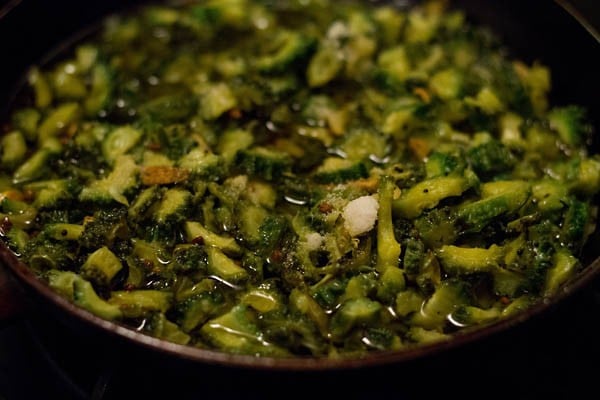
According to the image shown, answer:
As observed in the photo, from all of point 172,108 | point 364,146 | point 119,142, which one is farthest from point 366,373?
point 172,108

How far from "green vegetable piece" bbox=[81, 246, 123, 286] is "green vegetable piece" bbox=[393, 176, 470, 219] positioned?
3.62ft

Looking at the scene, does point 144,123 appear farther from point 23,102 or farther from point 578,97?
point 578,97

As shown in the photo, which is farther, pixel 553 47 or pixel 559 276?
pixel 553 47

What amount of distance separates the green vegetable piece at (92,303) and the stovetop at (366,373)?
146 mm

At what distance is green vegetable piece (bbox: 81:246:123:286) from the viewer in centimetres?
229

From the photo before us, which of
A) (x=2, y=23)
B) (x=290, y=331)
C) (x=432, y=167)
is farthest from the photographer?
(x=2, y=23)

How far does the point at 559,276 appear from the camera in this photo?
2.35 metres

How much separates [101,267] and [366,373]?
41.9 inches

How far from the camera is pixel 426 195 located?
8.27 feet

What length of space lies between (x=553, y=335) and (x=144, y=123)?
2.00 metres

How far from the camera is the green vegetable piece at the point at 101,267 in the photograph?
229 cm

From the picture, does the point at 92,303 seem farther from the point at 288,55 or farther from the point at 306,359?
the point at 288,55

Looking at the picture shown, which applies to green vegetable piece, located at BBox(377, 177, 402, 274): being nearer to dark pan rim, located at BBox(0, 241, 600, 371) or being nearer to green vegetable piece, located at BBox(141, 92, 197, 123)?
dark pan rim, located at BBox(0, 241, 600, 371)

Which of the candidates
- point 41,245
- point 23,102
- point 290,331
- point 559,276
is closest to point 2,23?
point 23,102
